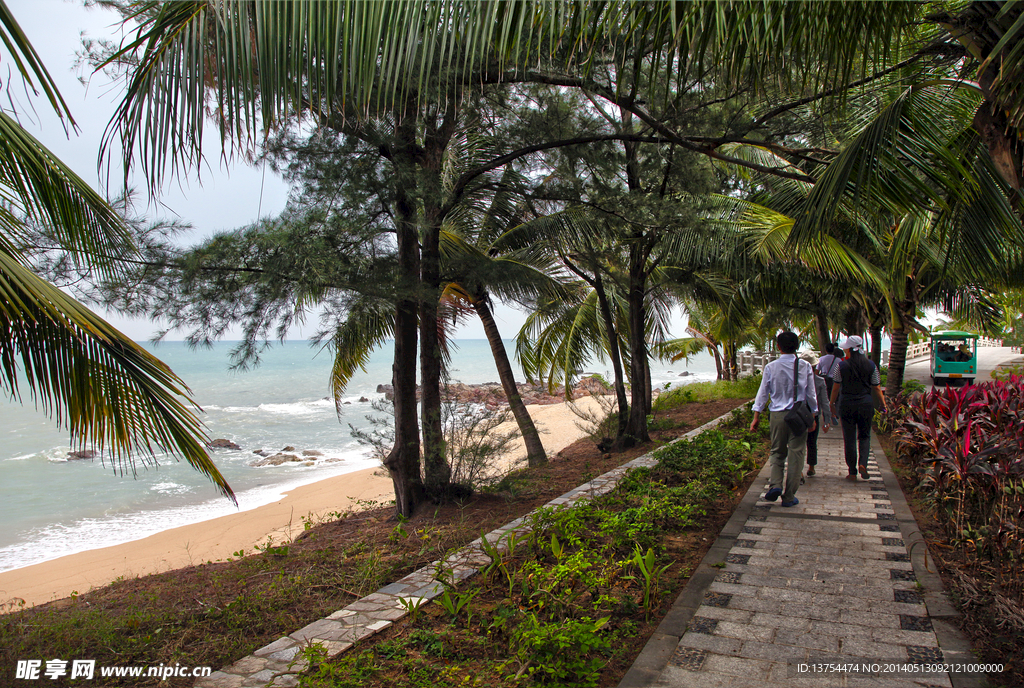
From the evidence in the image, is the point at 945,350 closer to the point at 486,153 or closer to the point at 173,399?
the point at 486,153

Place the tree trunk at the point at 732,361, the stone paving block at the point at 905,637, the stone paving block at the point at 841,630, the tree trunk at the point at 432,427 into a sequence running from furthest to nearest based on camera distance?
the tree trunk at the point at 732,361, the tree trunk at the point at 432,427, the stone paving block at the point at 841,630, the stone paving block at the point at 905,637

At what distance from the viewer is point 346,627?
11.7 ft

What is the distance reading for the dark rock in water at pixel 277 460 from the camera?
15.7 meters

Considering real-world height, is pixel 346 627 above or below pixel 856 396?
below

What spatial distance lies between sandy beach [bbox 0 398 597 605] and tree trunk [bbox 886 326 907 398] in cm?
950

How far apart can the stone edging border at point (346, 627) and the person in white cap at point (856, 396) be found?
4.15 m

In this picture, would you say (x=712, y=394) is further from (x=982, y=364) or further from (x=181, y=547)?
(x=982, y=364)

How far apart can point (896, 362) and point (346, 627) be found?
11.5 metres

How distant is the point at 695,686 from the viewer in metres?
2.77

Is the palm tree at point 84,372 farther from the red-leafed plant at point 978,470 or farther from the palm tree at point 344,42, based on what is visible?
the red-leafed plant at point 978,470

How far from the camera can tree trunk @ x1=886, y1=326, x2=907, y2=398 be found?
10.9 m

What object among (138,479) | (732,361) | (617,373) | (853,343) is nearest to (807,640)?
(853,343)

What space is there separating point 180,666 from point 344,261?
3382mm

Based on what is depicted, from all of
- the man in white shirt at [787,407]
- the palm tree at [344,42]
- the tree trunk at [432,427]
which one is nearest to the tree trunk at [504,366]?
the tree trunk at [432,427]
